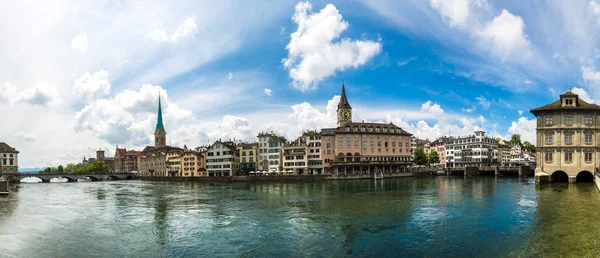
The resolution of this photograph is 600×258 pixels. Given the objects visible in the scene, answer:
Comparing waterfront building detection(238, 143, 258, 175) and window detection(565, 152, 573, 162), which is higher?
window detection(565, 152, 573, 162)

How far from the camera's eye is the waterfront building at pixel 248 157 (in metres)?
113

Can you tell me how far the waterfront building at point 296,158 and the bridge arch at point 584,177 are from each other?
59.3 m

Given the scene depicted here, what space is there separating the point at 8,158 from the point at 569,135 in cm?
15322

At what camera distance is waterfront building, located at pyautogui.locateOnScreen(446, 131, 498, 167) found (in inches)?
5064

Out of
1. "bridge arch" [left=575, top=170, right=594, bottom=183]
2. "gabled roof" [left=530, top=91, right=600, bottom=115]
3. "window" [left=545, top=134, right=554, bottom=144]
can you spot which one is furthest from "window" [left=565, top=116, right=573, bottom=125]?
"bridge arch" [left=575, top=170, right=594, bottom=183]

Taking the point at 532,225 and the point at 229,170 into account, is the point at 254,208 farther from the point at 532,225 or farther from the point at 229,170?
the point at 229,170

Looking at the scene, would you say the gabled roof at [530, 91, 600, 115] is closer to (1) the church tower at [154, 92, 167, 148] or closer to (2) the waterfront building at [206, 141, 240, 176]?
(2) the waterfront building at [206, 141, 240, 176]

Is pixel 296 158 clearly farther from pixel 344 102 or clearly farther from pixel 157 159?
pixel 157 159

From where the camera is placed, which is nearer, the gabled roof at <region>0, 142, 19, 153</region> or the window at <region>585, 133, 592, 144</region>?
the window at <region>585, 133, 592, 144</region>

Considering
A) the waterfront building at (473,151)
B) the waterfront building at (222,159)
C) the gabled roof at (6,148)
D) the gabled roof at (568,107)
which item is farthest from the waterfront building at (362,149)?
the gabled roof at (6,148)

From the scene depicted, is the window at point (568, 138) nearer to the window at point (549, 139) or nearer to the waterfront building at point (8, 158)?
the window at point (549, 139)

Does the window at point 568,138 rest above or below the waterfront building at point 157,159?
above

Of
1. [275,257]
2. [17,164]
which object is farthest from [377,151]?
[17,164]

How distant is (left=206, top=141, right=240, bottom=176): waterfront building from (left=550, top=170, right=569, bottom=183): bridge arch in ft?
264
